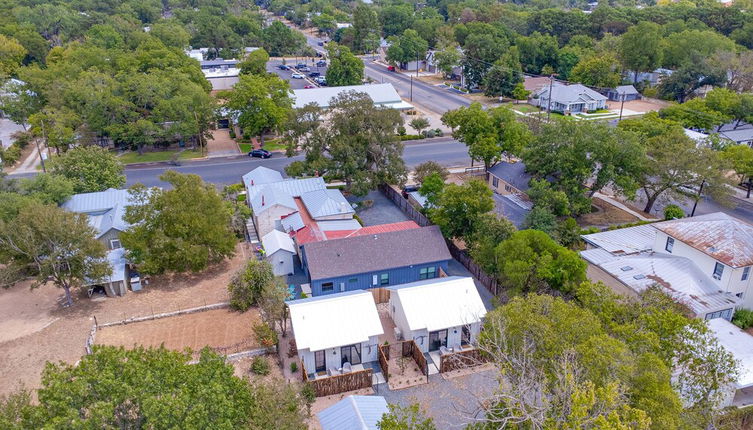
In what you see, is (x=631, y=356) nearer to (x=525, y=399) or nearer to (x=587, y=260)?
(x=525, y=399)

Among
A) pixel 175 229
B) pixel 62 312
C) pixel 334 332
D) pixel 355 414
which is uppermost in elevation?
pixel 175 229

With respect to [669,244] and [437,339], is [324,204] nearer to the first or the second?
[437,339]

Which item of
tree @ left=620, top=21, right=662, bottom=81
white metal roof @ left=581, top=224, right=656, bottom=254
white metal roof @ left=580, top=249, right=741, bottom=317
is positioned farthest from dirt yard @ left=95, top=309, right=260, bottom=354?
tree @ left=620, top=21, right=662, bottom=81

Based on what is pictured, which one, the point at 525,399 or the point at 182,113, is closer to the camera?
the point at 525,399

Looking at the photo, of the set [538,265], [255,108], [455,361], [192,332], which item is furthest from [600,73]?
[192,332]

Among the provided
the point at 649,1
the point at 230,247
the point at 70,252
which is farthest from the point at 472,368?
the point at 649,1

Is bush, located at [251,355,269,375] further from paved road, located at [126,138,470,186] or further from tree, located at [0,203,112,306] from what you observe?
paved road, located at [126,138,470,186]
